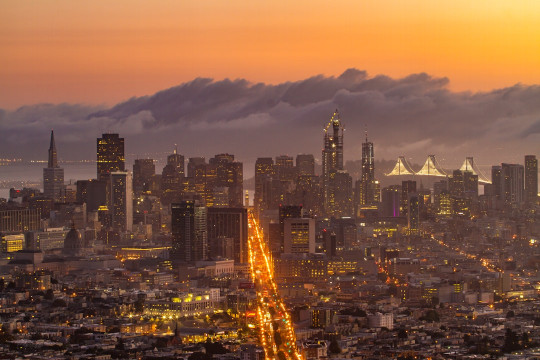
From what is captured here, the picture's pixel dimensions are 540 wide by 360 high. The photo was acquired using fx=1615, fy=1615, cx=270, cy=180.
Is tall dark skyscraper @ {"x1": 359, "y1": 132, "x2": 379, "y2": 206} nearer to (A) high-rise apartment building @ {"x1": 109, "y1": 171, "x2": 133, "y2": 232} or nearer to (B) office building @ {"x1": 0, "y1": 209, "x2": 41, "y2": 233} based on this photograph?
(A) high-rise apartment building @ {"x1": 109, "y1": 171, "x2": 133, "y2": 232}

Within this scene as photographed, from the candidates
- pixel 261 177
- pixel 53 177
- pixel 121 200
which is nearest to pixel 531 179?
pixel 261 177

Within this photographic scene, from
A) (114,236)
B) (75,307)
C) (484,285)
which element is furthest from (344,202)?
(75,307)

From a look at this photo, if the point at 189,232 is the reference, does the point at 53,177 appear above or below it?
above

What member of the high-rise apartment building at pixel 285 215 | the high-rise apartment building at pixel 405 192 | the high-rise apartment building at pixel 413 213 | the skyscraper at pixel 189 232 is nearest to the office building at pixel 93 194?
the high-rise apartment building at pixel 405 192

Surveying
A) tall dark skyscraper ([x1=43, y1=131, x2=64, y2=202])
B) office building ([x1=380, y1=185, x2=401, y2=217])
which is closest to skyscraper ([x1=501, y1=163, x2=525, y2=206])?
office building ([x1=380, y1=185, x2=401, y2=217])

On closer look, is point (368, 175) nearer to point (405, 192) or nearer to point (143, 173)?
point (405, 192)

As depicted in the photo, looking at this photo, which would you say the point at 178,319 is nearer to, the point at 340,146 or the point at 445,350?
the point at 445,350

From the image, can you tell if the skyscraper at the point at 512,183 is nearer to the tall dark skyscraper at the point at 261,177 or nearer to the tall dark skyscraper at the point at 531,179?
the tall dark skyscraper at the point at 531,179
